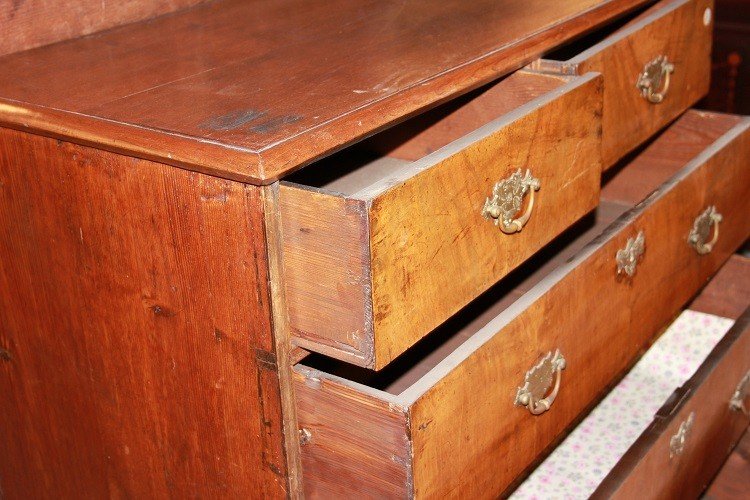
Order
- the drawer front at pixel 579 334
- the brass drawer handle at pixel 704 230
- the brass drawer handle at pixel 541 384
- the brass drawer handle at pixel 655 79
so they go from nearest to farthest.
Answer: the drawer front at pixel 579 334, the brass drawer handle at pixel 541 384, the brass drawer handle at pixel 655 79, the brass drawer handle at pixel 704 230

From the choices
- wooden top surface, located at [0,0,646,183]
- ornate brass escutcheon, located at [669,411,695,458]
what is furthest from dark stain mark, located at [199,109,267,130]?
ornate brass escutcheon, located at [669,411,695,458]

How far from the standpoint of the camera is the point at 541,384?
3.19 ft

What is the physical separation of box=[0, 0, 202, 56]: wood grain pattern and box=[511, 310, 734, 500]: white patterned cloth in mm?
720

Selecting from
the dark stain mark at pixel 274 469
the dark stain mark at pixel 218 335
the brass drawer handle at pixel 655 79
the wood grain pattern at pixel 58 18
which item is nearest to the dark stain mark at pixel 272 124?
the dark stain mark at pixel 218 335

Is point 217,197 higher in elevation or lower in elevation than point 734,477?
higher

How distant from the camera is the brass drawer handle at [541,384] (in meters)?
0.94

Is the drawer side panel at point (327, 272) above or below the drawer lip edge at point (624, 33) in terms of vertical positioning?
below

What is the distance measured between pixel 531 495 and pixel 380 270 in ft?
1.94

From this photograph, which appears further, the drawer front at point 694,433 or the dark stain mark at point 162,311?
the drawer front at point 694,433

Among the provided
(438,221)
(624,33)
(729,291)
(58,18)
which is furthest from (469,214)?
(729,291)

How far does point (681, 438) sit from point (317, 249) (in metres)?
0.60

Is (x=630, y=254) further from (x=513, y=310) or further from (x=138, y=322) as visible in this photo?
(x=138, y=322)

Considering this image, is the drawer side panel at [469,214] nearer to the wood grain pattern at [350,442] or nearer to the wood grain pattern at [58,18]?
the wood grain pattern at [350,442]

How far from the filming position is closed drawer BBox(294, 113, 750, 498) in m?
0.79
